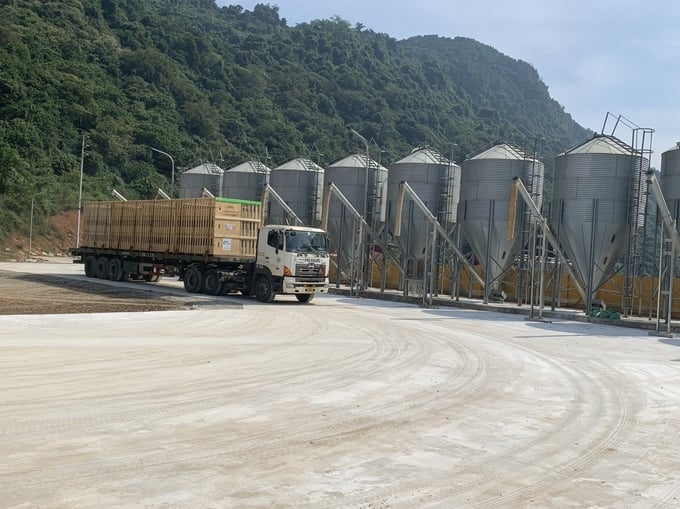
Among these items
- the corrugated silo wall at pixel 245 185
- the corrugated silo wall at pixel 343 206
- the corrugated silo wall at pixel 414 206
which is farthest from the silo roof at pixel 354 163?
the corrugated silo wall at pixel 245 185

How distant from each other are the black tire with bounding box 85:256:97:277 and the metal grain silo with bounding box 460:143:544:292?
17.9 metres

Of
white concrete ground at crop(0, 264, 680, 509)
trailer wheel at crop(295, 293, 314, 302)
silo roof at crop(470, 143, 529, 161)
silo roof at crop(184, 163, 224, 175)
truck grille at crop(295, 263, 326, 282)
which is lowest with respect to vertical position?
white concrete ground at crop(0, 264, 680, 509)

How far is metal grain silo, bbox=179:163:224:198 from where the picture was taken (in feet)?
152

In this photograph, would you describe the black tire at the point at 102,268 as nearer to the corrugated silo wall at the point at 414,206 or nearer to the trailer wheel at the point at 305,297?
the trailer wheel at the point at 305,297

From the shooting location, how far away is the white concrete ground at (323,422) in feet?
21.0

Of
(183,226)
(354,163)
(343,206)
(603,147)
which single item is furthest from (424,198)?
(183,226)

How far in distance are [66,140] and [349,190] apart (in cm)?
4541

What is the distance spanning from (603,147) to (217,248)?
47.4 feet

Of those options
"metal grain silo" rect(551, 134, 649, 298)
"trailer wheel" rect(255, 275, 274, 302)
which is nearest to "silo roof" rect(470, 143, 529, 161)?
"metal grain silo" rect(551, 134, 649, 298)

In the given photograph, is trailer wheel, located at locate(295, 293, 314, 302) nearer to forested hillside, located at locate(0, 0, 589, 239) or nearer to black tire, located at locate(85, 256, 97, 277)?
black tire, located at locate(85, 256, 97, 277)

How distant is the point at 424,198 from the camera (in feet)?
111

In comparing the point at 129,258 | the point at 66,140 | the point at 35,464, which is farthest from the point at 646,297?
the point at 66,140

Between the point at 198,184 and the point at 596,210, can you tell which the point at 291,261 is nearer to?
the point at 596,210

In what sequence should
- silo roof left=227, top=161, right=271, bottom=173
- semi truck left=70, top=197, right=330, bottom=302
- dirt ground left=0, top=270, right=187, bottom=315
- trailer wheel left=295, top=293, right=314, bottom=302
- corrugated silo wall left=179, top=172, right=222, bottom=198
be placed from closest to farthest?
dirt ground left=0, top=270, right=187, bottom=315 < semi truck left=70, top=197, right=330, bottom=302 < trailer wheel left=295, top=293, right=314, bottom=302 < silo roof left=227, top=161, right=271, bottom=173 < corrugated silo wall left=179, top=172, right=222, bottom=198
